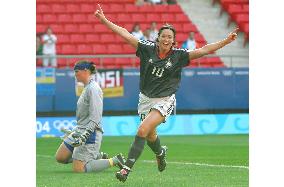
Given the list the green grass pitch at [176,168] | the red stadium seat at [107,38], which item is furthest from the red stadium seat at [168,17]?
the green grass pitch at [176,168]

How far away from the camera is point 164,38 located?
11.2 metres

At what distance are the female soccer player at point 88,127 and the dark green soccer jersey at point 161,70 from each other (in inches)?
45.7

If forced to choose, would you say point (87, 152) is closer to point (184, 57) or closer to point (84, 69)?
point (84, 69)

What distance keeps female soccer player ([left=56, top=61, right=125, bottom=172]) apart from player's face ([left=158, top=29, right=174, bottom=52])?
4.89 ft

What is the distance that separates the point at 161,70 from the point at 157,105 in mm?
449

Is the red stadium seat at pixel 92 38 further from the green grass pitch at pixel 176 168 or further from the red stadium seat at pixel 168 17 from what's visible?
the green grass pitch at pixel 176 168

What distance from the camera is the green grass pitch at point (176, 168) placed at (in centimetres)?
1114

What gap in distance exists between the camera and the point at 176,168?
13.5m

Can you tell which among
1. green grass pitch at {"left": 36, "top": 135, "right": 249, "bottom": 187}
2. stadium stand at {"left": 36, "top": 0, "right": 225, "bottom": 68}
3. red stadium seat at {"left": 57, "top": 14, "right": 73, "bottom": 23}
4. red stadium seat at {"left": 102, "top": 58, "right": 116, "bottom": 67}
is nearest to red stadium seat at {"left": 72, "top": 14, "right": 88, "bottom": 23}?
stadium stand at {"left": 36, "top": 0, "right": 225, "bottom": 68}

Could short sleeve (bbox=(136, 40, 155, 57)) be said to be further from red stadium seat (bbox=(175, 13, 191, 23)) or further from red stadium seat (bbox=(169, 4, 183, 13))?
red stadium seat (bbox=(169, 4, 183, 13))
